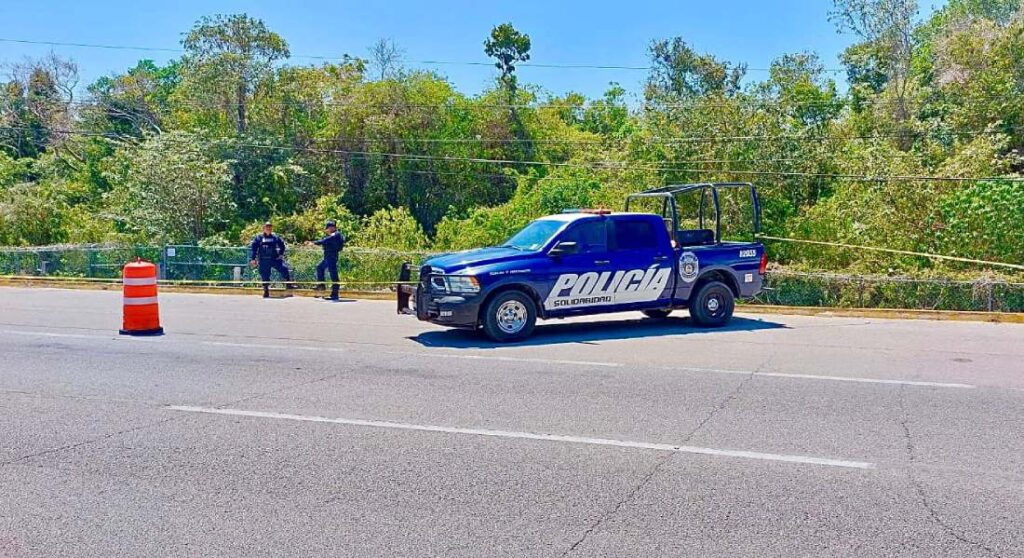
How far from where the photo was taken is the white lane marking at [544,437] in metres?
6.32

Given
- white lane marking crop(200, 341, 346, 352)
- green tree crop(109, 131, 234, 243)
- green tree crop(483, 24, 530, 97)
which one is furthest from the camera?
green tree crop(483, 24, 530, 97)

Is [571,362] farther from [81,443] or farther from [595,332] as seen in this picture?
[81,443]

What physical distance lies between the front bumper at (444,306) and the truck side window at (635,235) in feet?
8.47

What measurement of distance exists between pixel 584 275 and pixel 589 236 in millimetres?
652

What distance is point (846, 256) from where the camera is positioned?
26.2 metres

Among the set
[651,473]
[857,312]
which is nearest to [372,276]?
[857,312]

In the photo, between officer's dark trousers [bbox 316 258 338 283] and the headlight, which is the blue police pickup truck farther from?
officer's dark trousers [bbox 316 258 338 283]

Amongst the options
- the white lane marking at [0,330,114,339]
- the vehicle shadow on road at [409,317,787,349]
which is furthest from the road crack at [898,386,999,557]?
the white lane marking at [0,330,114,339]

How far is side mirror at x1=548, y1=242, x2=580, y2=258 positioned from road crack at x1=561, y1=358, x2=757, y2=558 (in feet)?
14.1

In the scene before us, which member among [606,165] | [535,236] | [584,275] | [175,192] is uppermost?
[606,165]

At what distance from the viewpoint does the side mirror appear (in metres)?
13.1

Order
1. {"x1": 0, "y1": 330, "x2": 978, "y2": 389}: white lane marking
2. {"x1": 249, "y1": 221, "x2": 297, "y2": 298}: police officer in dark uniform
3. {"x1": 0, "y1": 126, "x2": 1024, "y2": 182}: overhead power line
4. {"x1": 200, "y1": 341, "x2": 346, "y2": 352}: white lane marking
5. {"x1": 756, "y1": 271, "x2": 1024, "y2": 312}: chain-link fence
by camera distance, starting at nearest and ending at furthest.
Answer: {"x1": 0, "y1": 330, "x2": 978, "y2": 389}: white lane marking
{"x1": 200, "y1": 341, "x2": 346, "y2": 352}: white lane marking
{"x1": 756, "y1": 271, "x2": 1024, "y2": 312}: chain-link fence
{"x1": 249, "y1": 221, "x2": 297, "y2": 298}: police officer in dark uniform
{"x1": 0, "y1": 126, "x2": 1024, "y2": 182}: overhead power line

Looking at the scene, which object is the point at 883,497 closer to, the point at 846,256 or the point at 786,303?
the point at 786,303

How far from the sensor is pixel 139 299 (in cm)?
1329
